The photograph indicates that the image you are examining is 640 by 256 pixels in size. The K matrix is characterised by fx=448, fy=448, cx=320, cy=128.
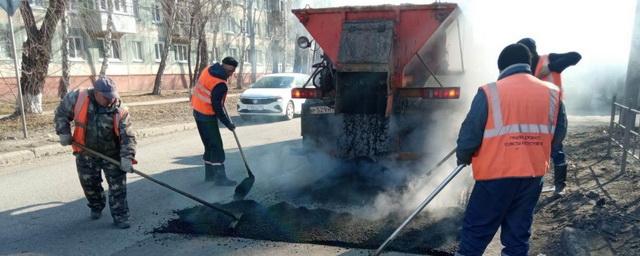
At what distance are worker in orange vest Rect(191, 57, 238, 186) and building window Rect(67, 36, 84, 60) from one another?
17265mm

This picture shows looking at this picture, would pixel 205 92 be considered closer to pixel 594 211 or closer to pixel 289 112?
pixel 594 211

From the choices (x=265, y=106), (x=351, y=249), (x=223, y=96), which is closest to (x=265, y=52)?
(x=265, y=106)

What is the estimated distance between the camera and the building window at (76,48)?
19836 millimetres

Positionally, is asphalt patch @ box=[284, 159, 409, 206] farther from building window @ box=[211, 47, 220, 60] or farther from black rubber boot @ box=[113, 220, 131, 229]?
building window @ box=[211, 47, 220, 60]

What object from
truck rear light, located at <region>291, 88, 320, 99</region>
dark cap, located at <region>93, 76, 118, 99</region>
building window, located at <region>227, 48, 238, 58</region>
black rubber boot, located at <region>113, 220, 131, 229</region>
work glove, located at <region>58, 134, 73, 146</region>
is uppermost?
building window, located at <region>227, 48, 238, 58</region>

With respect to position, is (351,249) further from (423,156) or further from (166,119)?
(166,119)

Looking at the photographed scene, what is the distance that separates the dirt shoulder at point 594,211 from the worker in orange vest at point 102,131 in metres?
3.58

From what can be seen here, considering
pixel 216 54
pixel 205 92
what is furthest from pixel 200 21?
pixel 205 92

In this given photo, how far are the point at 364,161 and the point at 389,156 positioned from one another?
1.02ft

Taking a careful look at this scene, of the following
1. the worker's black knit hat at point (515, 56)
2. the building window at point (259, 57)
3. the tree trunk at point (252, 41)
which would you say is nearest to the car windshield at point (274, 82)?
the worker's black knit hat at point (515, 56)

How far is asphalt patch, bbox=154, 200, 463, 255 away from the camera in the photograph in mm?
3658

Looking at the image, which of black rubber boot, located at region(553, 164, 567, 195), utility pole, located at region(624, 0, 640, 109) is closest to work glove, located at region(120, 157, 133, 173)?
black rubber boot, located at region(553, 164, 567, 195)

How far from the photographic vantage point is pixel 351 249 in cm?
361

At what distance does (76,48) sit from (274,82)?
1259cm
